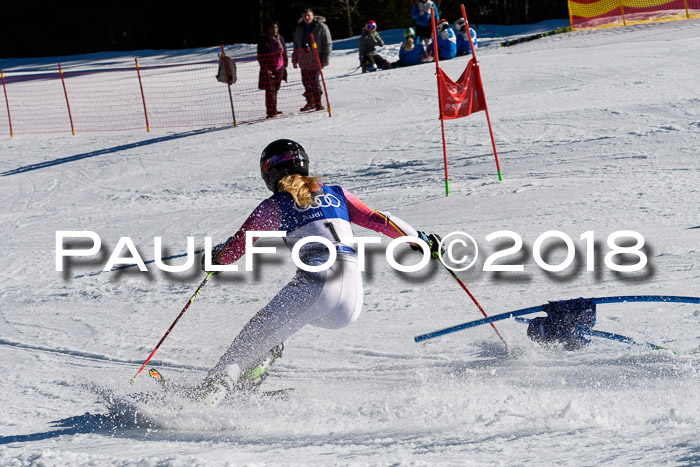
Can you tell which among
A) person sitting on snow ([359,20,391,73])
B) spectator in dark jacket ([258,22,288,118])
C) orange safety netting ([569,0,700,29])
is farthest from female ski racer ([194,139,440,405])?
orange safety netting ([569,0,700,29])

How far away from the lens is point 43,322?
6.41 m

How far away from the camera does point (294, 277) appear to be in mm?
4285

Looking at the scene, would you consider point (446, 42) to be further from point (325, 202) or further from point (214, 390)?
point (214, 390)

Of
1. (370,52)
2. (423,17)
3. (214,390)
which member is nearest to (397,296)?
(214,390)

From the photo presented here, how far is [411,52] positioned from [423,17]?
121 cm

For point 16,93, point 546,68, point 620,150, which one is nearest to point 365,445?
point 620,150

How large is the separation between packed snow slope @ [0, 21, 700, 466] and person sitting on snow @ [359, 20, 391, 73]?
4.96 meters

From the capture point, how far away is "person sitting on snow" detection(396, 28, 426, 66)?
18547mm

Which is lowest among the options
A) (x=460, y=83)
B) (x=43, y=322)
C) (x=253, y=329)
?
(x=43, y=322)

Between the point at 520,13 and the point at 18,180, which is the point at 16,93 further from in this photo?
the point at 520,13

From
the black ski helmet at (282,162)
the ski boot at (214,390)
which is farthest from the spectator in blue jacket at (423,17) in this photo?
the ski boot at (214,390)

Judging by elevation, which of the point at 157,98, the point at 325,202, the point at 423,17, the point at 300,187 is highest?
the point at 423,17

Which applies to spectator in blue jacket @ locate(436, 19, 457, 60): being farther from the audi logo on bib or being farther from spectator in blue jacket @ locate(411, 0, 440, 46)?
the audi logo on bib

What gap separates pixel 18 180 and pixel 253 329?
31.5ft
